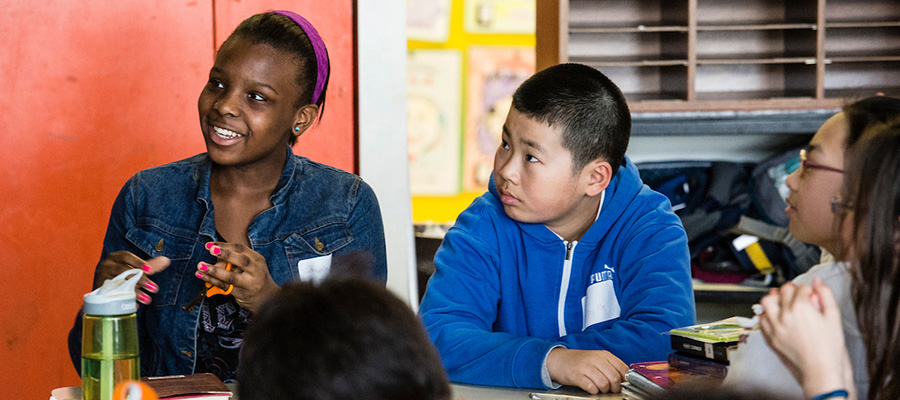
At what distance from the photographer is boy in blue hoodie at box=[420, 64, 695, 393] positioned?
1420mm

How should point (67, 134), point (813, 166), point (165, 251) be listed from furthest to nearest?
1. point (67, 134)
2. point (165, 251)
3. point (813, 166)

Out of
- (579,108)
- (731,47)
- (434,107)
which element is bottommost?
(579,108)

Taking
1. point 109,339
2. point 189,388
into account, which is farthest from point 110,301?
point 189,388

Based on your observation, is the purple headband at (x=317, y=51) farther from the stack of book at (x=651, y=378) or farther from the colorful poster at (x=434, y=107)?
the colorful poster at (x=434, y=107)

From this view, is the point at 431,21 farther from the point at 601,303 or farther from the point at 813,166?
the point at 813,166

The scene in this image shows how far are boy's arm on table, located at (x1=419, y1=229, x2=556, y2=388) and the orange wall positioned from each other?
113 centimetres

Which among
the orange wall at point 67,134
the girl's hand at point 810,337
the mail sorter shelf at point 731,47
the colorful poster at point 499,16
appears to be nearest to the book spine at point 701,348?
the girl's hand at point 810,337

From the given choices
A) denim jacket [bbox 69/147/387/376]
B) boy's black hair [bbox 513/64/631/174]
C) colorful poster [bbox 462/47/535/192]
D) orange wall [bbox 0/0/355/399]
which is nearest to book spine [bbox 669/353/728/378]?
boy's black hair [bbox 513/64/631/174]

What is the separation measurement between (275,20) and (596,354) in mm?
944

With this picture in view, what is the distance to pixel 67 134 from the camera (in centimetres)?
209

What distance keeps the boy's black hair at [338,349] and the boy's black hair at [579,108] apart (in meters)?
0.95

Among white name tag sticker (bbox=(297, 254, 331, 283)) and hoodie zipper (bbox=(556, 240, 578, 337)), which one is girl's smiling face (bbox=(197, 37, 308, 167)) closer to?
white name tag sticker (bbox=(297, 254, 331, 283))

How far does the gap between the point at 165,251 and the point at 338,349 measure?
A: 113 cm

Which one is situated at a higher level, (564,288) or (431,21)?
(431,21)
